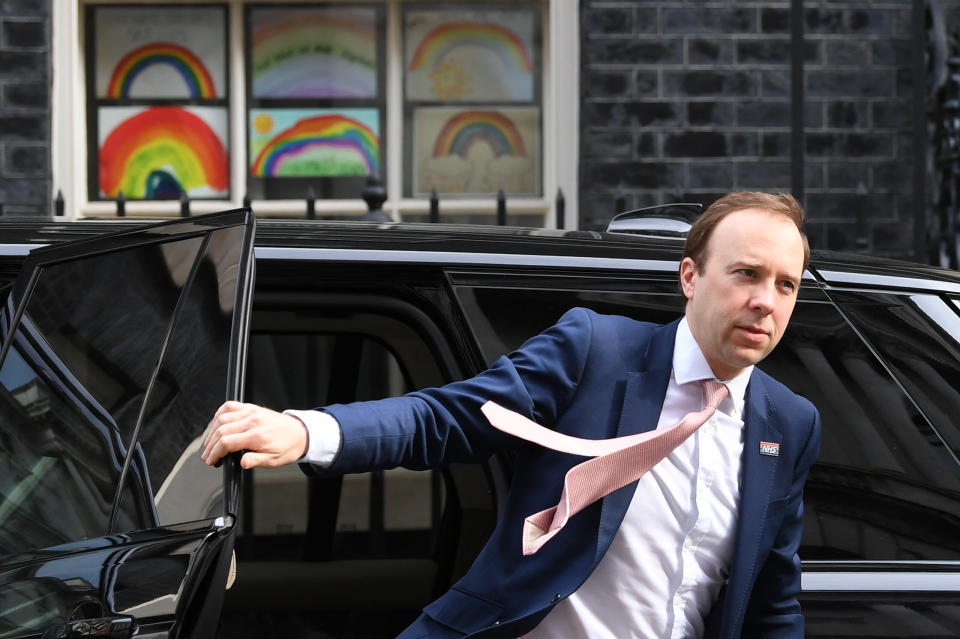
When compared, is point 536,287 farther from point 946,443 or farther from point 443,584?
point 443,584

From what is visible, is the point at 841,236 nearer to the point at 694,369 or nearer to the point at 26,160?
the point at 26,160

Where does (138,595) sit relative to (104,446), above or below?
below

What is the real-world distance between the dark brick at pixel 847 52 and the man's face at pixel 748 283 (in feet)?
18.5

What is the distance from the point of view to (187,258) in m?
1.96

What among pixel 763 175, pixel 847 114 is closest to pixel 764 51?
pixel 847 114

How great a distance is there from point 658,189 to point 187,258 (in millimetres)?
5431

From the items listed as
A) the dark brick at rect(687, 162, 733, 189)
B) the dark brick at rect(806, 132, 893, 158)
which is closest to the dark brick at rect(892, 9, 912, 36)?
the dark brick at rect(806, 132, 893, 158)

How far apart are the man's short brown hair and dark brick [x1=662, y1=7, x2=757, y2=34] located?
538 centimetres

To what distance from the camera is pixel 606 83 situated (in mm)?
7094

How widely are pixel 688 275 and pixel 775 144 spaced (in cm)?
548

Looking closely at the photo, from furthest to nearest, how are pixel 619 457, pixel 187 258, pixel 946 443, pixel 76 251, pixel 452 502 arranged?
pixel 452 502
pixel 946 443
pixel 76 251
pixel 187 258
pixel 619 457

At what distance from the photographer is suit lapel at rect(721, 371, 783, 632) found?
1909mm

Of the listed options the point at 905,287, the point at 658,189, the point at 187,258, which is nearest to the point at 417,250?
the point at 187,258

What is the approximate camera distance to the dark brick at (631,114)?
7.10 metres
